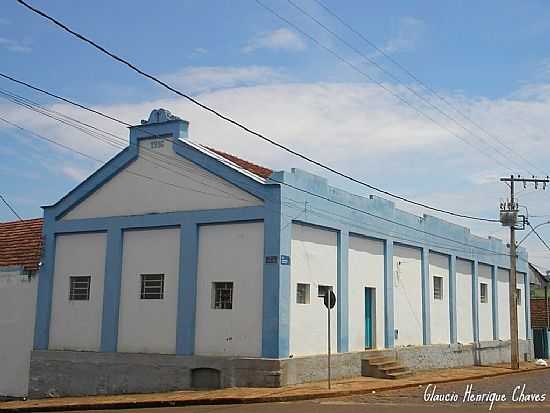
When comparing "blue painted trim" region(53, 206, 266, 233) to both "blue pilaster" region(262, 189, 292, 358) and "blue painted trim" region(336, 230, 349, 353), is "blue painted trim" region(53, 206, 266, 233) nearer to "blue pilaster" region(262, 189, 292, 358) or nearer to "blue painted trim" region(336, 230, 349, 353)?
"blue pilaster" region(262, 189, 292, 358)

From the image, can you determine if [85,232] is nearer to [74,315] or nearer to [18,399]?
[74,315]

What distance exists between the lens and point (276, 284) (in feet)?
62.1

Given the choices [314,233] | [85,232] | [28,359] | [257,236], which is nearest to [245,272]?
[257,236]

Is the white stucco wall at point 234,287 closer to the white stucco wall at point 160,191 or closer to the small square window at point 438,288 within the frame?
the white stucco wall at point 160,191

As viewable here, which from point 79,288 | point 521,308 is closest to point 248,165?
point 79,288

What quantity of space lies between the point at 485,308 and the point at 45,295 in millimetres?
19510

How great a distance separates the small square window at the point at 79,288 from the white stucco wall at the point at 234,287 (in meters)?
4.21

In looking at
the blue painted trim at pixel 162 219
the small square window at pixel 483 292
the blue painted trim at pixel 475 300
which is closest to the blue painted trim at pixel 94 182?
the blue painted trim at pixel 162 219

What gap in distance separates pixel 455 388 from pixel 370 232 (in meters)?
5.66

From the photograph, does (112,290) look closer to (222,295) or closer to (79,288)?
(79,288)

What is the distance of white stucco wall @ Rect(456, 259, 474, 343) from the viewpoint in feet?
98.3

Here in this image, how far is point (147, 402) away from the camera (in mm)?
17547

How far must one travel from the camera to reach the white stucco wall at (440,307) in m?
27.6

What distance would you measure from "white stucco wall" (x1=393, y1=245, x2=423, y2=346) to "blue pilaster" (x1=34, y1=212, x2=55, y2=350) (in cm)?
1122
